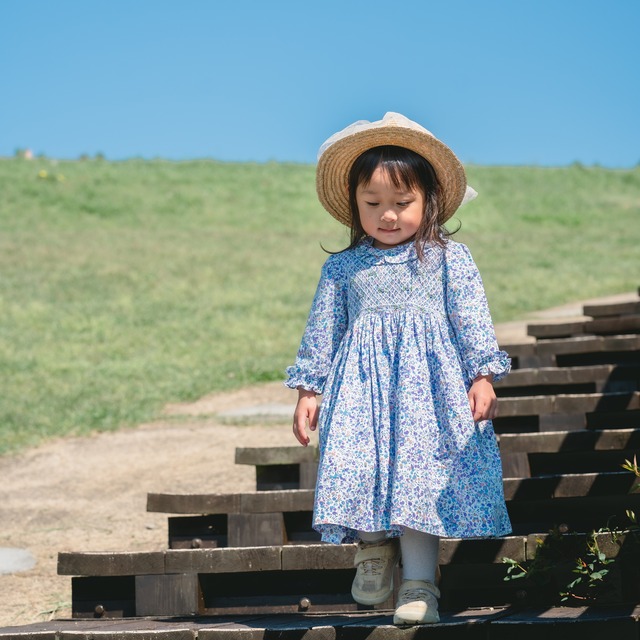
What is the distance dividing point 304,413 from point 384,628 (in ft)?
2.74

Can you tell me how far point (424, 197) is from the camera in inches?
141

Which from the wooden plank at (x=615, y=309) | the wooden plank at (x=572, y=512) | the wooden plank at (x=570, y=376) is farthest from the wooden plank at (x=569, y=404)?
the wooden plank at (x=615, y=309)

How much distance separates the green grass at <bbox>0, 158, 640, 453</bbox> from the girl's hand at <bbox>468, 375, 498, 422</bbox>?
42.7 inches

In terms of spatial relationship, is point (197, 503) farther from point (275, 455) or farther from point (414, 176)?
point (414, 176)

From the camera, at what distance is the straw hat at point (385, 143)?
353 cm

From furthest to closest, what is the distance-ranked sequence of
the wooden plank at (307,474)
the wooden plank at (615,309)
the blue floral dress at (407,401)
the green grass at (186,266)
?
1. the green grass at (186,266)
2. the wooden plank at (615,309)
3. the wooden plank at (307,474)
4. the blue floral dress at (407,401)

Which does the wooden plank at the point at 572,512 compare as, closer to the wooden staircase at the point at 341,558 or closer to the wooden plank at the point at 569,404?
the wooden staircase at the point at 341,558

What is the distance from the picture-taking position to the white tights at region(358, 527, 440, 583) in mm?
3262

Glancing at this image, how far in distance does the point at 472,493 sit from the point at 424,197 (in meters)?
1.03

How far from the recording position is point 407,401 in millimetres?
3275

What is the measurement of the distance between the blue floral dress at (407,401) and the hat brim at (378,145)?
0.74 feet

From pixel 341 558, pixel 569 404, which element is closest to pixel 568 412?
pixel 569 404

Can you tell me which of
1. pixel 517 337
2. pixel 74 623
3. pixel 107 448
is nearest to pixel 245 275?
pixel 517 337

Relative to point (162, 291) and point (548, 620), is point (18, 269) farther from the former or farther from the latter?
point (548, 620)
